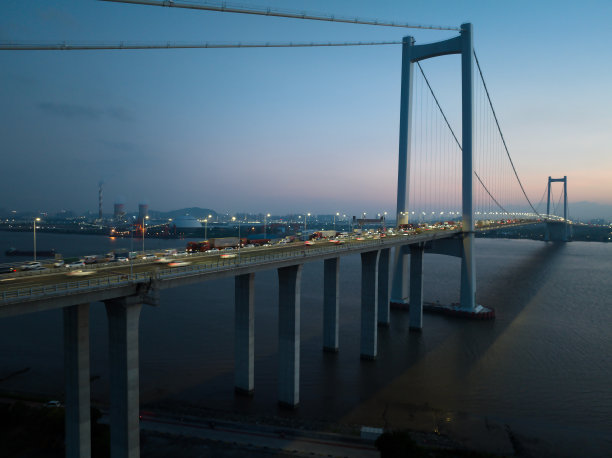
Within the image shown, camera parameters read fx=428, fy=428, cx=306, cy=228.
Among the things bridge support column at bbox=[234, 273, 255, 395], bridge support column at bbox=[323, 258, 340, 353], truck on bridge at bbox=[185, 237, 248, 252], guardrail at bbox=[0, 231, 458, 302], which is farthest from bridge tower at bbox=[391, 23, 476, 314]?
bridge support column at bbox=[234, 273, 255, 395]

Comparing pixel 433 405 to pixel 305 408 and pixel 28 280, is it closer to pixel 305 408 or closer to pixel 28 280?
pixel 305 408

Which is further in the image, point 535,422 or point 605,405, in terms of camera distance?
point 605,405

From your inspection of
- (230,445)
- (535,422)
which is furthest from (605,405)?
(230,445)

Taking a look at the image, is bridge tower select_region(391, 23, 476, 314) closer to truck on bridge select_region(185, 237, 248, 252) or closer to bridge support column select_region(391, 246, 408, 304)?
bridge support column select_region(391, 246, 408, 304)

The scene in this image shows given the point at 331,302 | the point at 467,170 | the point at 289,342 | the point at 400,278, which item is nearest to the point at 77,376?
the point at 289,342

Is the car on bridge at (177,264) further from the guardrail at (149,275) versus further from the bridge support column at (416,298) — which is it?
the bridge support column at (416,298)
